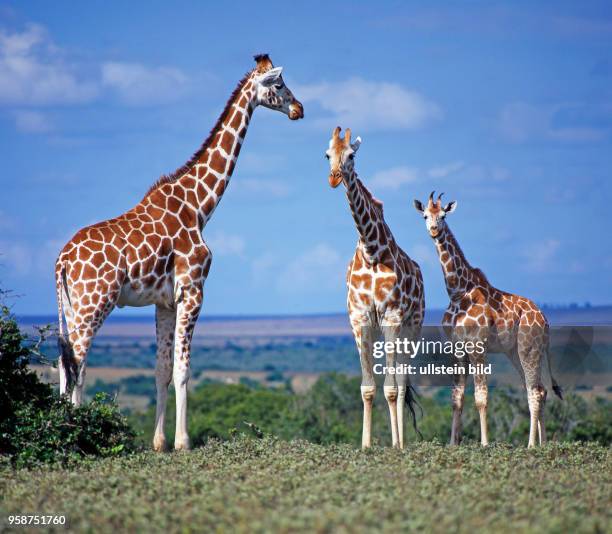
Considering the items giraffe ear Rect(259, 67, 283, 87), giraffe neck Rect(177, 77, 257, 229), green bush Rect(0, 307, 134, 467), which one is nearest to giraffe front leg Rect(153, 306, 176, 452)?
green bush Rect(0, 307, 134, 467)

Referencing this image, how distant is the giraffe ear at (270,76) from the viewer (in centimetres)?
1348

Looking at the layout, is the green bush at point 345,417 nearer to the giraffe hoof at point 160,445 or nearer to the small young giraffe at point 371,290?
the small young giraffe at point 371,290

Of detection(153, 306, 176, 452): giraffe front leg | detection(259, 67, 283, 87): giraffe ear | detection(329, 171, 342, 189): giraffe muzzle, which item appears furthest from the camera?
detection(259, 67, 283, 87): giraffe ear

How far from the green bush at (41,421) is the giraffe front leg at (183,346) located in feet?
2.32

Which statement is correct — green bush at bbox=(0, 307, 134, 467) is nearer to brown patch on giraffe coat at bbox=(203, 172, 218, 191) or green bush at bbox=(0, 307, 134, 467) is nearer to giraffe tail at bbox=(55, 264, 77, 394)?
giraffe tail at bbox=(55, 264, 77, 394)

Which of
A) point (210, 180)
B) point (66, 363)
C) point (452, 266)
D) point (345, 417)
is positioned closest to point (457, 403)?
point (452, 266)

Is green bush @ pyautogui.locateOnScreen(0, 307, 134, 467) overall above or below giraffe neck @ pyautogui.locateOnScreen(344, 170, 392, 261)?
below

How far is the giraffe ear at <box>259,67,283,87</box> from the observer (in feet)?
44.2

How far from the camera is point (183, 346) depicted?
504 inches

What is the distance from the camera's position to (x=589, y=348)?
1552 cm

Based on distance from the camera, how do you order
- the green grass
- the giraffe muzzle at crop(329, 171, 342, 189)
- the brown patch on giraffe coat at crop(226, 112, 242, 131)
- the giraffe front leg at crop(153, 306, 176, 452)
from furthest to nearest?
the brown patch on giraffe coat at crop(226, 112, 242, 131)
the giraffe front leg at crop(153, 306, 176, 452)
the giraffe muzzle at crop(329, 171, 342, 189)
the green grass

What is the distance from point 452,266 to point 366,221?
5.77ft

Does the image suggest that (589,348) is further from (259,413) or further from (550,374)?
(259,413)

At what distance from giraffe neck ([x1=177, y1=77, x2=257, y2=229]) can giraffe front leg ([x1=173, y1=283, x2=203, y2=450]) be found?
116 cm
